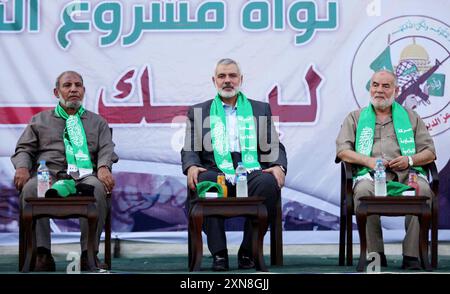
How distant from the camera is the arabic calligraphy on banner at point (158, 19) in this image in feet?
24.2

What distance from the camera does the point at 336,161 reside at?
6.86 m

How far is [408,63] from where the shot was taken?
7.38 metres

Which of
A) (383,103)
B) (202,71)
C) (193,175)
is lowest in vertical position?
(193,175)

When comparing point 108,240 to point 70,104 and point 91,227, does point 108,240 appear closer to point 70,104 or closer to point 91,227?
point 91,227

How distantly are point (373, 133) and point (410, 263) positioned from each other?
2.87ft

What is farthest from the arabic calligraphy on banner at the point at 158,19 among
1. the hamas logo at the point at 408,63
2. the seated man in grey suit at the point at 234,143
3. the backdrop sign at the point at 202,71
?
the seated man in grey suit at the point at 234,143

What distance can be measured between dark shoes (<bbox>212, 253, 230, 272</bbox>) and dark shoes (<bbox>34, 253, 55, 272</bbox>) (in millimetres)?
970

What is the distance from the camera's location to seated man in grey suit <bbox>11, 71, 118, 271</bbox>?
6535 mm

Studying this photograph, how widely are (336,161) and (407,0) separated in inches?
52.3

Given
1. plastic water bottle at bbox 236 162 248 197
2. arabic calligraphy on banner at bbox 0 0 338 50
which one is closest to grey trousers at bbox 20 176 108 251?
plastic water bottle at bbox 236 162 248 197

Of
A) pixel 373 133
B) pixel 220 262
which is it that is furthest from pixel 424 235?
pixel 220 262

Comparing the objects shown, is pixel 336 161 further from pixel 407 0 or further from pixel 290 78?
pixel 407 0

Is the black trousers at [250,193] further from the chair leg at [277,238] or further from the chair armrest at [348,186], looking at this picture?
the chair armrest at [348,186]

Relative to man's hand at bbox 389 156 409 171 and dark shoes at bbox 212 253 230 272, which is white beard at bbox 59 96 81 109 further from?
man's hand at bbox 389 156 409 171
